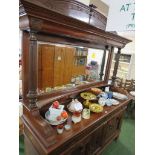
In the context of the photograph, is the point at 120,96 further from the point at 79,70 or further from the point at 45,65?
the point at 45,65

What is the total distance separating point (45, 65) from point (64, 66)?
0.28m

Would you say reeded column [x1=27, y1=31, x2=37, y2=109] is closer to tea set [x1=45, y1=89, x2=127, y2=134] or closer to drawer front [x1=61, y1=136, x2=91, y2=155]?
tea set [x1=45, y1=89, x2=127, y2=134]

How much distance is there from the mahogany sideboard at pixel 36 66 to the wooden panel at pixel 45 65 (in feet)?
0.37

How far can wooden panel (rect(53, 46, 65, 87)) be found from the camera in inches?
59.1

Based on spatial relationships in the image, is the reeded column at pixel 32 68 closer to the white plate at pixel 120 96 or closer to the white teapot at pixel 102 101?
the white teapot at pixel 102 101

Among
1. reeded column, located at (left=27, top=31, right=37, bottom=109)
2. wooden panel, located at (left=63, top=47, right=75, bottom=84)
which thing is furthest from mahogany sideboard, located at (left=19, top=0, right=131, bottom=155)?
wooden panel, located at (left=63, top=47, right=75, bottom=84)

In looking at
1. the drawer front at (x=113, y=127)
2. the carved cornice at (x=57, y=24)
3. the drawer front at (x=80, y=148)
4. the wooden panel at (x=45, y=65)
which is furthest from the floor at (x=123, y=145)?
the carved cornice at (x=57, y=24)

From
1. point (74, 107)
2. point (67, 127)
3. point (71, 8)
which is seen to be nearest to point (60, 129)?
point (67, 127)

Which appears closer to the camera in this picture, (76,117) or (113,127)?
(76,117)

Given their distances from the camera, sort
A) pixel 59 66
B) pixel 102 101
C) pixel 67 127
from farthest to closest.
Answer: pixel 102 101 < pixel 59 66 < pixel 67 127

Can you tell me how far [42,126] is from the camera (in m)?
1.00

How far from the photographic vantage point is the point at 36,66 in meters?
1.09
